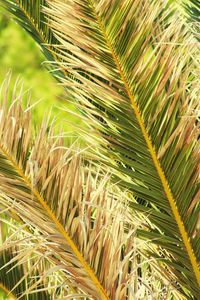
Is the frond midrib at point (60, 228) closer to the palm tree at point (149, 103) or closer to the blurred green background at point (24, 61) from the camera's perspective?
the palm tree at point (149, 103)

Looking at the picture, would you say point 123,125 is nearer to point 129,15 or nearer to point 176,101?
point 176,101

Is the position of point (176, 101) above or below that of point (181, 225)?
above

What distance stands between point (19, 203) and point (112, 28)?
2.50ft

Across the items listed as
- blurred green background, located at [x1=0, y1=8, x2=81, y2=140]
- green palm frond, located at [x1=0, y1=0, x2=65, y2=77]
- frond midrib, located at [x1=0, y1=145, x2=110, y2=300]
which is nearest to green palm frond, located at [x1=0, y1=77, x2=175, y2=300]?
frond midrib, located at [x1=0, y1=145, x2=110, y2=300]

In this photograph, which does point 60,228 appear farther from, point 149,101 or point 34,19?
point 34,19

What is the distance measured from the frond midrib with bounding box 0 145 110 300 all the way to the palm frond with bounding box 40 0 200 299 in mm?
428

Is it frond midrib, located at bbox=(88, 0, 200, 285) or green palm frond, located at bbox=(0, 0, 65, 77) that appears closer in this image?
frond midrib, located at bbox=(88, 0, 200, 285)

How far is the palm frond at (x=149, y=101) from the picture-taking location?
9.11 ft

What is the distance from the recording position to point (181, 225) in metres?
2.83

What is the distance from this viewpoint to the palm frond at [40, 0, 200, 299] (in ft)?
9.11

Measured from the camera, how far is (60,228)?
2.45 metres

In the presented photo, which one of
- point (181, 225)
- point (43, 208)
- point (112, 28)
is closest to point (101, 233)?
point (43, 208)

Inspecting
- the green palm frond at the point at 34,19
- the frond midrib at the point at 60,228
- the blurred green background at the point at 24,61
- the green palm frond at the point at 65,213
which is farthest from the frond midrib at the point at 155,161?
the blurred green background at the point at 24,61

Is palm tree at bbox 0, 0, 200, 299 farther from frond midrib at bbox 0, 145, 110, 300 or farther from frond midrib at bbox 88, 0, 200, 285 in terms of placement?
frond midrib at bbox 0, 145, 110, 300
